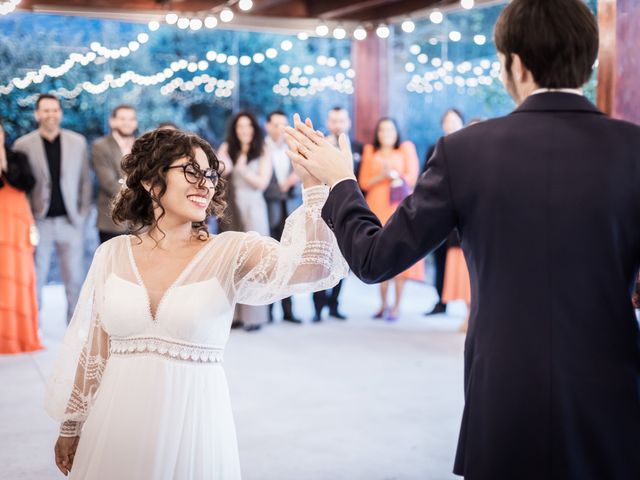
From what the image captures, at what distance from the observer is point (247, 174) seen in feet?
20.6

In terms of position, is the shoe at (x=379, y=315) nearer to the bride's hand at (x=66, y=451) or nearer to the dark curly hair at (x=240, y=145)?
the dark curly hair at (x=240, y=145)

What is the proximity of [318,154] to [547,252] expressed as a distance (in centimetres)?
52

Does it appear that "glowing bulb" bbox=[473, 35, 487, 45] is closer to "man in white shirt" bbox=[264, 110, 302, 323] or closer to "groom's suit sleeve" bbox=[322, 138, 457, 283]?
"man in white shirt" bbox=[264, 110, 302, 323]

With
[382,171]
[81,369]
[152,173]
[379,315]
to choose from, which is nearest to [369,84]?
[382,171]

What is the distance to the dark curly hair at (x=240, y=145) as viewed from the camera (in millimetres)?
6293

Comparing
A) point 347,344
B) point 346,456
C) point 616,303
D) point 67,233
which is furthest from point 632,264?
point 67,233

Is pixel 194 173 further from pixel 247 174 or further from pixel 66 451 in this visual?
pixel 247 174

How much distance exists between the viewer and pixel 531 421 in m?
1.31

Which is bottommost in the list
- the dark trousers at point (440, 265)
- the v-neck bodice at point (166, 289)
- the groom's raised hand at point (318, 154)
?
the dark trousers at point (440, 265)

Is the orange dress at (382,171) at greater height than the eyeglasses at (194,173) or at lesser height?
lesser

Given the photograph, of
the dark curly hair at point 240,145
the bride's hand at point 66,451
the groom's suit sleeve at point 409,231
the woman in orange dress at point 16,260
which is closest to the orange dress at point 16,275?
the woman in orange dress at point 16,260

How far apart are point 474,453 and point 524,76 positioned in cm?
63

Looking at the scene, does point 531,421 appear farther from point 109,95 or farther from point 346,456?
point 109,95

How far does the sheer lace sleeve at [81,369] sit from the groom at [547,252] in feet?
3.31
